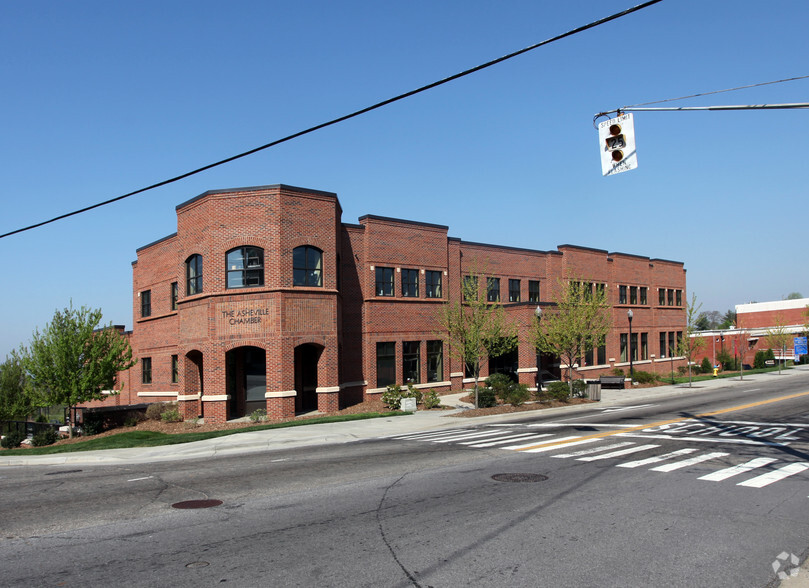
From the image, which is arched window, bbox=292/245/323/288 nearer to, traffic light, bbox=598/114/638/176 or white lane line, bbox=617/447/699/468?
white lane line, bbox=617/447/699/468

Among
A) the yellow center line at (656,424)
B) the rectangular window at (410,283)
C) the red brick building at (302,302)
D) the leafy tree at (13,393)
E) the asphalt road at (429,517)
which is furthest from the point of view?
the leafy tree at (13,393)

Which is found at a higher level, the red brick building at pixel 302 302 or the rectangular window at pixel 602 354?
the red brick building at pixel 302 302

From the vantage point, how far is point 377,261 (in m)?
32.8

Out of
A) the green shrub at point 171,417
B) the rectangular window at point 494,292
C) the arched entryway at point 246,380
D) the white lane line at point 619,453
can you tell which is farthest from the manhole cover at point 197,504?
the rectangular window at point 494,292

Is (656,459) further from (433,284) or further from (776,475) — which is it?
(433,284)

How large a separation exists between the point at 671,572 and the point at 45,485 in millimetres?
12456

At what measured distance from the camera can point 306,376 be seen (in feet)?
98.2

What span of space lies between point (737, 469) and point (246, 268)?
2042 cm

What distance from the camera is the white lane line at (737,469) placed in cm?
1178

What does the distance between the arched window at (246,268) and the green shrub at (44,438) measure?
936 centimetres

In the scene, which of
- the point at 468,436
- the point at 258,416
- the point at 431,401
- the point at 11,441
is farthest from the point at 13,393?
the point at 468,436

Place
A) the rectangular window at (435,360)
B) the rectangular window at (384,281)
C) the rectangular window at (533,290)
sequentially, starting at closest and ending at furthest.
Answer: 1. the rectangular window at (384,281)
2. the rectangular window at (435,360)
3. the rectangular window at (533,290)

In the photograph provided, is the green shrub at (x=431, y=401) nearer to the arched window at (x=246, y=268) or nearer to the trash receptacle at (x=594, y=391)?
the trash receptacle at (x=594, y=391)

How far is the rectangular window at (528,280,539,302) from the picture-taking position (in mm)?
42500
